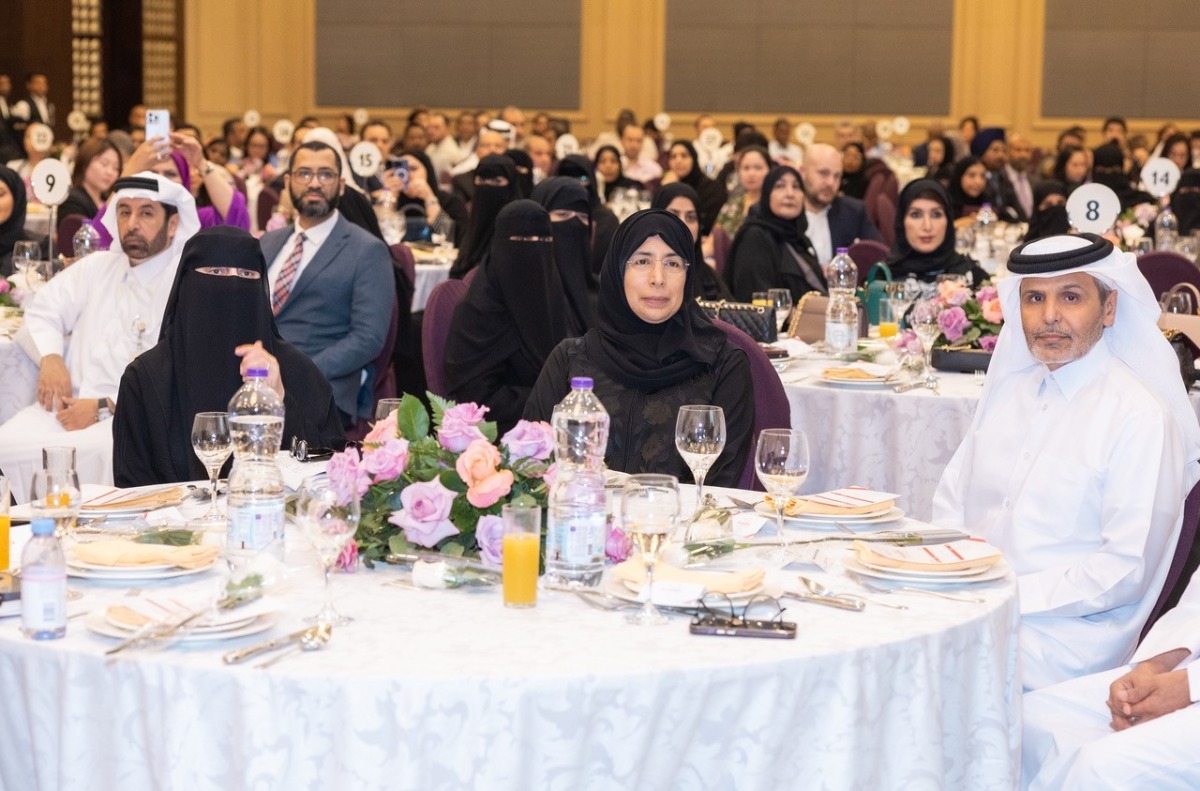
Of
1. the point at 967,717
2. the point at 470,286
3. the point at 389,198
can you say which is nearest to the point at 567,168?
the point at 389,198

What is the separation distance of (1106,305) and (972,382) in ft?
5.42

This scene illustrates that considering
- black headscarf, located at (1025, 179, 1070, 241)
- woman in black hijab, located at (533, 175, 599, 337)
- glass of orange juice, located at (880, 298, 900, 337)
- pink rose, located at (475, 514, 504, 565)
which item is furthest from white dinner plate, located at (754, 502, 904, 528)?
black headscarf, located at (1025, 179, 1070, 241)

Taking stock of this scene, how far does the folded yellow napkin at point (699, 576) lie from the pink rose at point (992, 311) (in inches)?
112

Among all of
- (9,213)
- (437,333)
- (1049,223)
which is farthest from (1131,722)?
(1049,223)

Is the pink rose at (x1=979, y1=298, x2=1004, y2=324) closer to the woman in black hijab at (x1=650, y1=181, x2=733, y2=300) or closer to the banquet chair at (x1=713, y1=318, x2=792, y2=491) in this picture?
the banquet chair at (x1=713, y1=318, x2=792, y2=491)

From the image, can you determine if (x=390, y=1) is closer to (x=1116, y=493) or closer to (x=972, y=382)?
(x=972, y=382)

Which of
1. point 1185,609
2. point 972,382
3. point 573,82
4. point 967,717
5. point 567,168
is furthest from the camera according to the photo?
point 573,82

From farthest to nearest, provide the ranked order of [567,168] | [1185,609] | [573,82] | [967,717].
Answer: [573,82]
[567,168]
[1185,609]
[967,717]

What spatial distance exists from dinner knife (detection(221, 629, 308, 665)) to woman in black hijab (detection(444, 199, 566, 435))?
3252 mm

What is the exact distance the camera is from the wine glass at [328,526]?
2342mm

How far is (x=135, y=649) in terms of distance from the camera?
224 centimetres

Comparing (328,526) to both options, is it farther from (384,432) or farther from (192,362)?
(192,362)

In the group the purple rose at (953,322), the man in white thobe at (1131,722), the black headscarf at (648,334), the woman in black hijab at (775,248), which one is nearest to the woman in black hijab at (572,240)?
the woman in black hijab at (775,248)

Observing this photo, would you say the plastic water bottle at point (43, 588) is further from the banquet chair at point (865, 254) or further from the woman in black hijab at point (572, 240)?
the banquet chair at point (865, 254)
